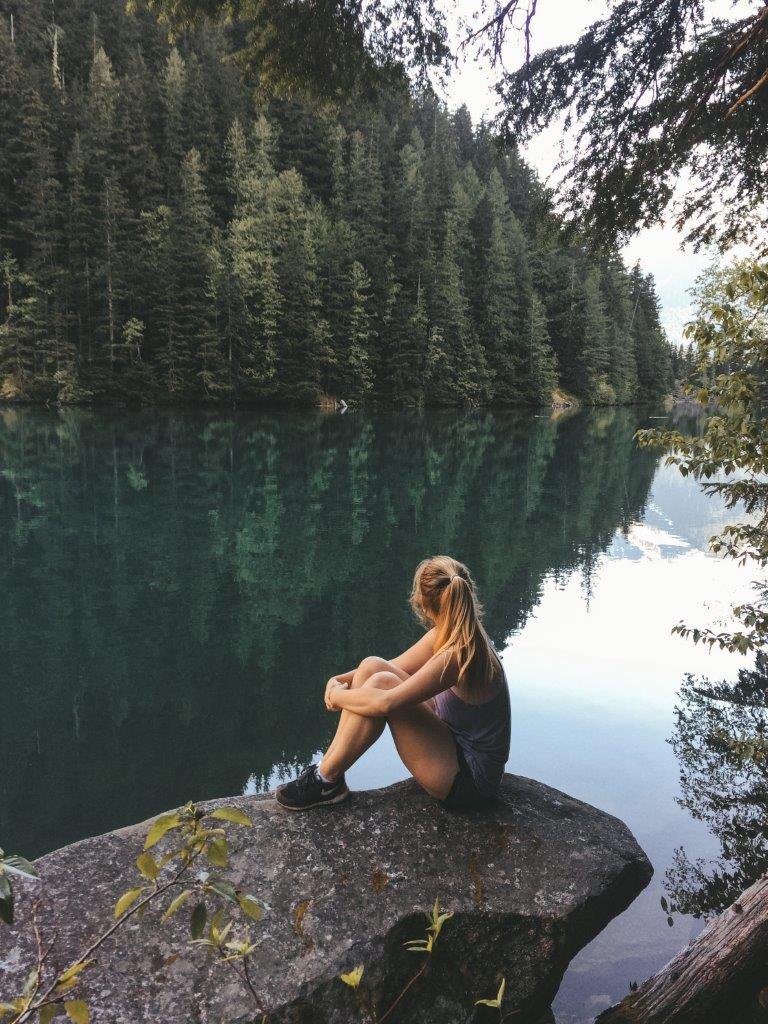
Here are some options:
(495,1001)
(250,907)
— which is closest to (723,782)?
(495,1001)

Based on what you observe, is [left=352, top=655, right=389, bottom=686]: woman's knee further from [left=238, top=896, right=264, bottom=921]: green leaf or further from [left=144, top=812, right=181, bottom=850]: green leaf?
[left=144, top=812, right=181, bottom=850]: green leaf

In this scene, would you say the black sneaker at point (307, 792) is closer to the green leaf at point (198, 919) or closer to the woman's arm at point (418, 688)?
the woman's arm at point (418, 688)

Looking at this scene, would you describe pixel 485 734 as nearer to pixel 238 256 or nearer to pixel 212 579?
pixel 212 579

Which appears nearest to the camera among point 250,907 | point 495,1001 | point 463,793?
point 250,907

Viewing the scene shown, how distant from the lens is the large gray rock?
2227mm

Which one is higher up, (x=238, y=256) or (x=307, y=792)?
(x=238, y=256)

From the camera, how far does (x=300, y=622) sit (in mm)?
8891

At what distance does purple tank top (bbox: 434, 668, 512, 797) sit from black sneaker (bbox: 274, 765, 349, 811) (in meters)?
0.53

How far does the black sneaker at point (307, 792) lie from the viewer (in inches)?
118

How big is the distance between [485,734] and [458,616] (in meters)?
0.53

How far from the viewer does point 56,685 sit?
679 cm

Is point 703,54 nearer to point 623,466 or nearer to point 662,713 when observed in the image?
point 662,713

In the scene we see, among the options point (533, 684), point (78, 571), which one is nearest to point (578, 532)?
point (533, 684)

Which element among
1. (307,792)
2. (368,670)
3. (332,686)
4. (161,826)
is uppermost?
(161,826)
